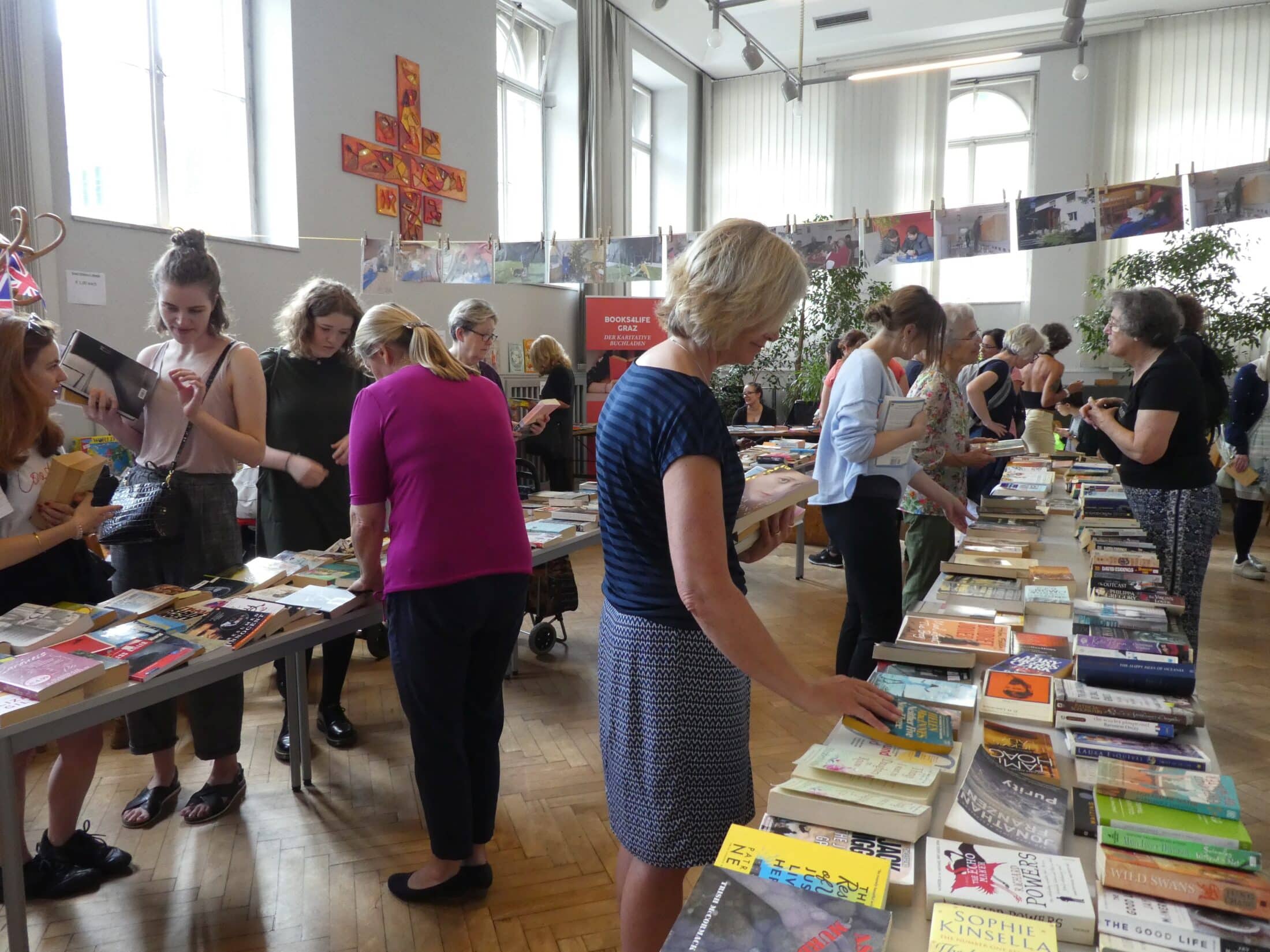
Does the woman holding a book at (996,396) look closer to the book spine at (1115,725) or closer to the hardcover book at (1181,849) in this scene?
the book spine at (1115,725)

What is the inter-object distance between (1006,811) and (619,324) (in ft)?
27.2

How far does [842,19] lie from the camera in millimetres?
9578

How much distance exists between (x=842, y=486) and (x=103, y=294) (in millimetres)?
4187

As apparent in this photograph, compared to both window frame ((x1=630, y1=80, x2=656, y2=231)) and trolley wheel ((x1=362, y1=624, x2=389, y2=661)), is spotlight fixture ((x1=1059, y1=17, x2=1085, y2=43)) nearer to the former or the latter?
window frame ((x1=630, y1=80, x2=656, y2=231))

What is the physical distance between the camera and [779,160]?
11.1 meters

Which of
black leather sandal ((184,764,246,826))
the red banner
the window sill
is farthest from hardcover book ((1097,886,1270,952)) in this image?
the red banner

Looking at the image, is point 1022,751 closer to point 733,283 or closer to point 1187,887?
point 1187,887

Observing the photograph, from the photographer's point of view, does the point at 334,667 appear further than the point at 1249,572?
No

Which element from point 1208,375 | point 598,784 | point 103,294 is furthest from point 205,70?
point 1208,375

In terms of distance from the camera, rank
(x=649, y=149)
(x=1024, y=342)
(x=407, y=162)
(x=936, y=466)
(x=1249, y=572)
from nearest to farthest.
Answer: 1. (x=936, y=466)
2. (x=1024, y=342)
3. (x=1249, y=572)
4. (x=407, y=162)
5. (x=649, y=149)

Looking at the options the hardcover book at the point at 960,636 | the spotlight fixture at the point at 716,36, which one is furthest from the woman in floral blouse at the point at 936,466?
the spotlight fixture at the point at 716,36

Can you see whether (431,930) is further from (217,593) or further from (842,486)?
(842,486)

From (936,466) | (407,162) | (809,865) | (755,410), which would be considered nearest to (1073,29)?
(755,410)

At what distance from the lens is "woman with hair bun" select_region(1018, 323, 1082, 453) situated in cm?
503
